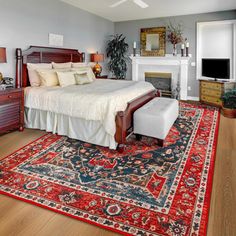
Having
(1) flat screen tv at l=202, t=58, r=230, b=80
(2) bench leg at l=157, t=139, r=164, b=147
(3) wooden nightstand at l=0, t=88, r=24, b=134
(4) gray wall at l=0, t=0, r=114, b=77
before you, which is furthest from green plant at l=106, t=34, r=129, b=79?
(2) bench leg at l=157, t=139, r=164, b=147

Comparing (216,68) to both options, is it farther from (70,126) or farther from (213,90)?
(70,126)

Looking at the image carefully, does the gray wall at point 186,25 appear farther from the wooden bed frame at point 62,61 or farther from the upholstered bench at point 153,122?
the upholstered bench at point 153,122

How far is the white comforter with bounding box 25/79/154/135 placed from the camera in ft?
10.2

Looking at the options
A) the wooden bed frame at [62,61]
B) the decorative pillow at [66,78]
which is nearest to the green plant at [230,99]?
the wooden bed frame at [62,61]

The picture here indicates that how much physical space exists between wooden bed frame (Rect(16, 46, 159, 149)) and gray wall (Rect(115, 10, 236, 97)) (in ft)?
7.43

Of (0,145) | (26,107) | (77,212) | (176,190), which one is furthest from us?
(26,107)

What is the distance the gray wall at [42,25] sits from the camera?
4.11 metres

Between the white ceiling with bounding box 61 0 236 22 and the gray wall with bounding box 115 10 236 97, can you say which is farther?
the gray wall with bounding box 115 10 236 97

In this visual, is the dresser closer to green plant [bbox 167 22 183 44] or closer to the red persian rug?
green plant [bbox 167 22 183 44]

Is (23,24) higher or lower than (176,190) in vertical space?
higher

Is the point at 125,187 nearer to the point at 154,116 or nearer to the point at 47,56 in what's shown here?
the point at 154,116

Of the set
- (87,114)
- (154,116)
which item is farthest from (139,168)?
(87,114)

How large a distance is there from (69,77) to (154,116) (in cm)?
213

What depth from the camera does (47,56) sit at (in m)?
4.89
